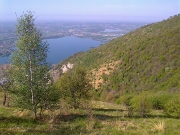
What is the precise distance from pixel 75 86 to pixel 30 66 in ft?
29.5

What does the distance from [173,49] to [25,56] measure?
44.7 meters

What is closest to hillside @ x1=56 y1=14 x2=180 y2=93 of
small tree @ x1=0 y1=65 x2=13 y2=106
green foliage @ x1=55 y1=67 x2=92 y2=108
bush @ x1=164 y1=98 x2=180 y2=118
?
bush @ x1=164 y1=98 x2=180 y2=118

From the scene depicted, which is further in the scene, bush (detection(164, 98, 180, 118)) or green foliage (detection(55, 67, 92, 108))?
green foliage (detection(55, 67, 92, 108))

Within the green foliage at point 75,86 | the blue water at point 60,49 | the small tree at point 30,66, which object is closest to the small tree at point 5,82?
the green foliage at point 75,86

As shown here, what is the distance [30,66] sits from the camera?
385 inches

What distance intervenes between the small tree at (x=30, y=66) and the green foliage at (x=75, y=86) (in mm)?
7154

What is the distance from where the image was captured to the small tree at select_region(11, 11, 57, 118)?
31.1ft

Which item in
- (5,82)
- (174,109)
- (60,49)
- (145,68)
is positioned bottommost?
(60,49)

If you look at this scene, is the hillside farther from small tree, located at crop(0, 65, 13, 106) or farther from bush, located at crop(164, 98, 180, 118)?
small tree, located at crop(0, 65, 13, 106)

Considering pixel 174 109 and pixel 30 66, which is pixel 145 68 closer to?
pixel 174 109

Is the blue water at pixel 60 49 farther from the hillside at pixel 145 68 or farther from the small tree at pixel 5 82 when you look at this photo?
the small tree at pixel 5 82

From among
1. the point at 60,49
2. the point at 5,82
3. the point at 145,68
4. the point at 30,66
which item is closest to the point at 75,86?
the point at 5,82

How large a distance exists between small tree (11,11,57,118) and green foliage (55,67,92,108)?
7154 mm

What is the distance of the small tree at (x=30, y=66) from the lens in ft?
31.1
